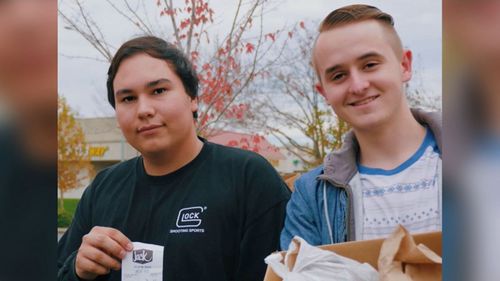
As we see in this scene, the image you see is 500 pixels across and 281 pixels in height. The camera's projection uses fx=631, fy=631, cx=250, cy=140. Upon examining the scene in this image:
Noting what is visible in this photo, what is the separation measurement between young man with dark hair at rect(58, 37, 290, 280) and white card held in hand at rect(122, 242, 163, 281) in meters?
0.02

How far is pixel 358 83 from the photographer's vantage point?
5.39 feet

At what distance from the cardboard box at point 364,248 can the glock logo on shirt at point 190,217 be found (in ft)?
Result: 1.52

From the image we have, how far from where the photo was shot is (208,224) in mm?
2000

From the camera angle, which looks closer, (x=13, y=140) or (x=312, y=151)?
(x=13, y=140)

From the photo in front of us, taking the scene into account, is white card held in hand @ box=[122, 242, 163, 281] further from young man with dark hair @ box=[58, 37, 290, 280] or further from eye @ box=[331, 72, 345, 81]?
eye @ box=[331, 72, 345, 81]

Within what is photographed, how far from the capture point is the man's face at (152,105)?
2.00 meters

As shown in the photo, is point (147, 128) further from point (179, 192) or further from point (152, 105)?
point (179, 192)

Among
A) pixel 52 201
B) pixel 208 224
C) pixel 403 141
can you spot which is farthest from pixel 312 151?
pixel 52 201

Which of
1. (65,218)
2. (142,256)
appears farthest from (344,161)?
(65,218)

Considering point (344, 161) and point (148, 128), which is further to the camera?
point (148, 128)

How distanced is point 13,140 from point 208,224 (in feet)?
2.37

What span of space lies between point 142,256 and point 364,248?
2.57 feet

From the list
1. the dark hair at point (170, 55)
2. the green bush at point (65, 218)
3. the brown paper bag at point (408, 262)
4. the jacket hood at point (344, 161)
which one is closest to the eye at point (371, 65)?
the jacket hood at point (344, 161)

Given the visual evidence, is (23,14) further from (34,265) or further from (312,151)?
(312,151)
